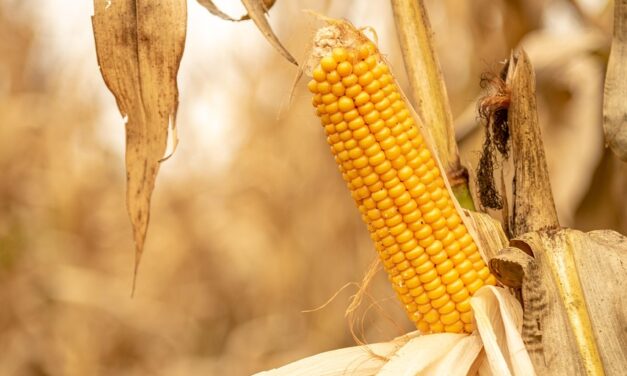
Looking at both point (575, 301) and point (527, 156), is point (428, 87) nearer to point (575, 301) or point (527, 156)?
point (527, 156)

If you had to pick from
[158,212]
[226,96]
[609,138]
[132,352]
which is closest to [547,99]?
[609,138]

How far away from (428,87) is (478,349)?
0.35 m

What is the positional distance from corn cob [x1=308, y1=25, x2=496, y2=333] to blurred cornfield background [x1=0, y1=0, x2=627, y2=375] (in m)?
1.12

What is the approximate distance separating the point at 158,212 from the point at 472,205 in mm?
1928

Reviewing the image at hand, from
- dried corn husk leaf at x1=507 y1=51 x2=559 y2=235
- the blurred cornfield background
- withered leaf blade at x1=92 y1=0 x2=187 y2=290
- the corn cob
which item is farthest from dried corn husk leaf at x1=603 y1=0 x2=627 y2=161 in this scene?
the blurred cornfield background

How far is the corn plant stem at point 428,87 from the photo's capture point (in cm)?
90

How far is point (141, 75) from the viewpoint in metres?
0.85

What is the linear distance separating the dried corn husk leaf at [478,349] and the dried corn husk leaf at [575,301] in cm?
3

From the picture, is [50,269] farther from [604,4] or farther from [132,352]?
[604,4]

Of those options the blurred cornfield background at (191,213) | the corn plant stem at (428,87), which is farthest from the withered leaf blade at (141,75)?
the blurred cornfield background at (191,213)

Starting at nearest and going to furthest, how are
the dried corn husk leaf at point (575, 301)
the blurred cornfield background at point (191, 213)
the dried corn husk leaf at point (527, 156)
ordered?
the dried corn husk leaf at point (575, 301) → the dried corn husk leaf at point (527, 156) → the blurred cornfield background at point (191, 213)

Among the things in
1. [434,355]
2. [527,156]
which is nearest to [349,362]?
[434,355]

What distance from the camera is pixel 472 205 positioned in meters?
0.90

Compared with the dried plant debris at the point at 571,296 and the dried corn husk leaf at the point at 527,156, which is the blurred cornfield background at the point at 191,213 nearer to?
the dried corn husk leaf at the point at 527,156
